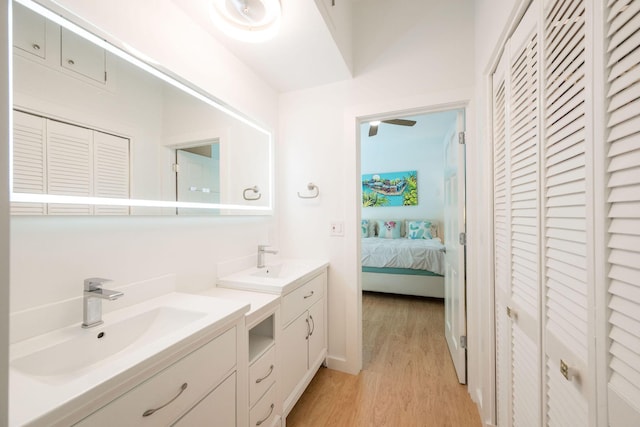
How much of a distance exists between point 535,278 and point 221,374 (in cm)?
118

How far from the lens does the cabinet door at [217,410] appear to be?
0.79 metres

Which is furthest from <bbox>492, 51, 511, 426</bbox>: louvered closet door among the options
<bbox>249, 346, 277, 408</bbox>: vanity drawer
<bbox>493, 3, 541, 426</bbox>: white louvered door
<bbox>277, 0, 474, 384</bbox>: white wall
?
<bbox>249, 346, 277, 408</bbox>: vanity drawer

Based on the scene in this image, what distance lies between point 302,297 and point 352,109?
144 cm

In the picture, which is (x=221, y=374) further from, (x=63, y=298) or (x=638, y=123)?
(x=638, y=123)

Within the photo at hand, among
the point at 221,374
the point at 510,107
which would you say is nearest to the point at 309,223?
the point at 221,374

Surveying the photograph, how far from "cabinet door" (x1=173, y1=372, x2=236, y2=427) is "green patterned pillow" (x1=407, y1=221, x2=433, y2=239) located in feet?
13.8

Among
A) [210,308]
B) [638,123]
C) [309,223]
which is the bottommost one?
[210,308]

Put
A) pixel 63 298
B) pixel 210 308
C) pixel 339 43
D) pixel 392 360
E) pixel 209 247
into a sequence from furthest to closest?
pixel 392 360 < pixel 339 43 < pixel 209 247 < pixel 210 308 < pixel 63 298

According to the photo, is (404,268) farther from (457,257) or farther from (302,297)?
(302,297)

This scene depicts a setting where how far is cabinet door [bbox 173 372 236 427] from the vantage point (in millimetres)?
788

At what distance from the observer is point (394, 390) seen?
5.72 feet

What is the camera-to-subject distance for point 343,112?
197cm

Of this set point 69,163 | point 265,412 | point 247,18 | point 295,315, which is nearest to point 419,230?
point 295,315

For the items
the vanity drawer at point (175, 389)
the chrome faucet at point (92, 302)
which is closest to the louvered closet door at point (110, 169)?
the chrome faucet at point (92, 302)
